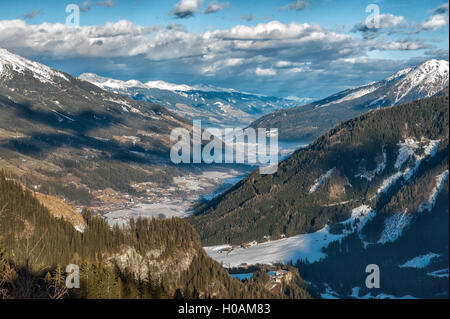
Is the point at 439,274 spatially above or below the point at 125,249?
below

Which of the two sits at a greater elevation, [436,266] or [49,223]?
[49,223]

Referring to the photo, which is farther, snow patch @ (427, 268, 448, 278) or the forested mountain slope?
snow patch @ (427, 268, 448, 278)

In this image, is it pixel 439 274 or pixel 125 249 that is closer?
pixel 125 249

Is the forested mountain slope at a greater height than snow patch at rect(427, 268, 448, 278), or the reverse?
the forested mountain slope

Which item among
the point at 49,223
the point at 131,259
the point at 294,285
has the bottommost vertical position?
the point at 294,285

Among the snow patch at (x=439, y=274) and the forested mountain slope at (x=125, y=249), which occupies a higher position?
the forested mountain slope at (x=125, y=249)

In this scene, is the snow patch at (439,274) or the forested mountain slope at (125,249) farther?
the snow patch at (439,274)
